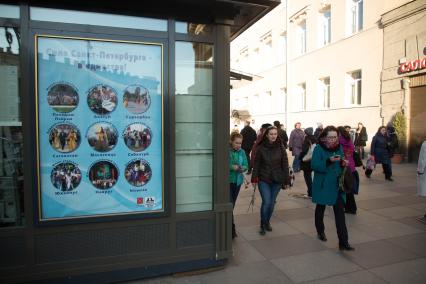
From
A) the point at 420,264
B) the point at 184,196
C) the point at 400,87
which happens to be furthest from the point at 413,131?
the point at 184,196

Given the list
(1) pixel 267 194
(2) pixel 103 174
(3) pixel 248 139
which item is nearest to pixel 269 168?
(1) pixel 267 194

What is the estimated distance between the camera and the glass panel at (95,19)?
3.35m

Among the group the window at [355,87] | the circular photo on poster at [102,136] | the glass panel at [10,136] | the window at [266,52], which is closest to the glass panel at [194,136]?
the circular photo on poster at [102,136]

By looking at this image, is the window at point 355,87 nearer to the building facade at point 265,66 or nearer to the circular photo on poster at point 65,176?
the building facade at point 265,66

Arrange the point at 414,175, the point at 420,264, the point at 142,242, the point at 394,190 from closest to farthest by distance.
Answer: the point at 142,242 → the point at 420,264 → the point at 394,190 → the point at 414,175

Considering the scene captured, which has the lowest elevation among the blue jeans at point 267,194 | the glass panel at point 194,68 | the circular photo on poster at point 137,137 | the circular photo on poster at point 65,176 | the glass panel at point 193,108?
the blue jeans at point 267,194

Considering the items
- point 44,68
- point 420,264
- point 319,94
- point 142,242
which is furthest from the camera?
point 319,94

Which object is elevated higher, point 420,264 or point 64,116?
point 64,116

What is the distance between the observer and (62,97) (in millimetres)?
3471

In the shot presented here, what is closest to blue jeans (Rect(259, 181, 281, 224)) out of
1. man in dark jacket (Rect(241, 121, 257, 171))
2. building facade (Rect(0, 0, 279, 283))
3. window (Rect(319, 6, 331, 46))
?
building facade (Rect(0, 0, 279, 283))

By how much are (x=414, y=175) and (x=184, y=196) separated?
31.4ft

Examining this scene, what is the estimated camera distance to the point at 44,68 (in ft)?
11.1

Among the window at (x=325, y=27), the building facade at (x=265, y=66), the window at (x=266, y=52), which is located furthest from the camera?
the window at (x=266, y=52)

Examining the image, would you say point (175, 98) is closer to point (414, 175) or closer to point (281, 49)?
point (414, 175)
